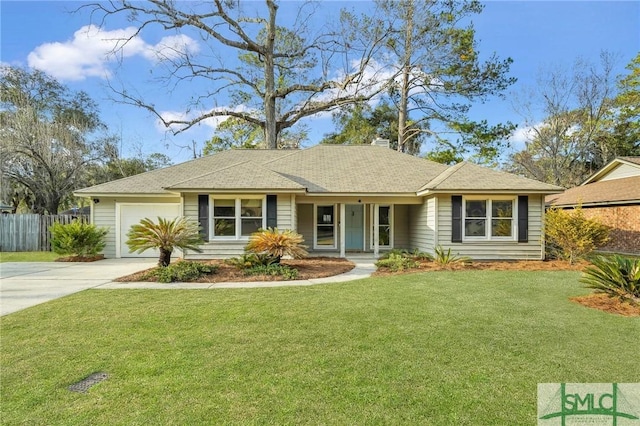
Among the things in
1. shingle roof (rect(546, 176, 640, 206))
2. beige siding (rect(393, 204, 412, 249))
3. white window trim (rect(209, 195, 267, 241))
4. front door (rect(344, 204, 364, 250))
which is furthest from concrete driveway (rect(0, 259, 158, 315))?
shingle roof (rect(546, 176, 640, 206))

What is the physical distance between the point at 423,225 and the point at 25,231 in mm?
18101

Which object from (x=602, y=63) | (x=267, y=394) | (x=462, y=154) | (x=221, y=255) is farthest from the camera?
(x=602, y=63)

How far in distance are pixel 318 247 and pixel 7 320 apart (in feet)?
32.8

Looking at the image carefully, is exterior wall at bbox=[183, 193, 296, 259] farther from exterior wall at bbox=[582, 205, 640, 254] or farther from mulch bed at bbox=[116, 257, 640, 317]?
exterior wall at bbox=[582, 205, 640, 254]

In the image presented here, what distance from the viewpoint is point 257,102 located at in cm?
2491

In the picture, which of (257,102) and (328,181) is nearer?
(328,181)

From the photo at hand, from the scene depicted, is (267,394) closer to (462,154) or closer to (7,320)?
(7,320)

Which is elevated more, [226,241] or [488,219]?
[488,219]

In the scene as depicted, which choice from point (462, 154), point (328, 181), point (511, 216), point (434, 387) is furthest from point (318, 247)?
point (462, 154)

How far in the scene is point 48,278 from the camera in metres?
8.56

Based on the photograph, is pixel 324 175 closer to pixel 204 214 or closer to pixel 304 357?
pixel 204 214

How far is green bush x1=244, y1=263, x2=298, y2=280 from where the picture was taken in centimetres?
870

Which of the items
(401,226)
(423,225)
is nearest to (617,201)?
(423,225)
